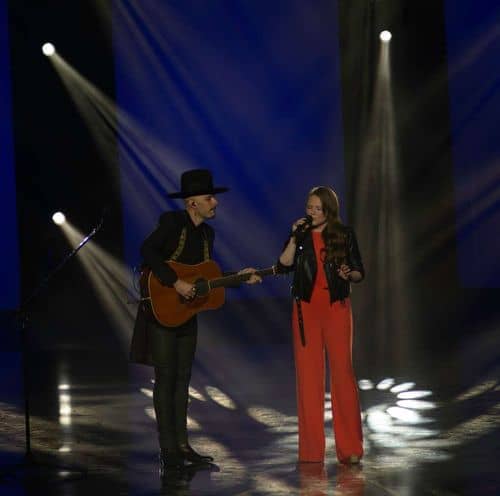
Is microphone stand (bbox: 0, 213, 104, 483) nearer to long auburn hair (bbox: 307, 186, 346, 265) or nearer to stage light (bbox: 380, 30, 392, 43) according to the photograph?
long auburn hair (bbox: 307, 186, 346, 265)

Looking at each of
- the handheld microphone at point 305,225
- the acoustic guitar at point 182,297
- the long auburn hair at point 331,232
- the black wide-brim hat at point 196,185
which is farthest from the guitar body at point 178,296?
the long auburn hair at point 331,232

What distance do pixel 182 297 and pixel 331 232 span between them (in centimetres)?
85

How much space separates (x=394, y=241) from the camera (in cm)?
1417

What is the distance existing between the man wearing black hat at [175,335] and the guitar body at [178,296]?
42 millimetres

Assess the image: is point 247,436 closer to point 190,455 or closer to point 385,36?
point 190,455

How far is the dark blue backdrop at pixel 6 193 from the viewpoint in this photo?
13.9 metres

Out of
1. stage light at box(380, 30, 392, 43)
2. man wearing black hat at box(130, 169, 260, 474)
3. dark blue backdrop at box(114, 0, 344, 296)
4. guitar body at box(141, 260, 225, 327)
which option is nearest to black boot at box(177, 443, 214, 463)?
man wearing black hat at box(130, 169, 260, 474)

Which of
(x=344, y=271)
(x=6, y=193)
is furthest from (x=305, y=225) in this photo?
(x=6, y=193)

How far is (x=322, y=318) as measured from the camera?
19.3 ft

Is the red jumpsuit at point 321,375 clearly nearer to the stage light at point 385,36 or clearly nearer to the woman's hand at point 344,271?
the woman's hand at point 344,271

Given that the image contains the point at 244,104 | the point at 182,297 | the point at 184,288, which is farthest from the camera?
the point at 244,104

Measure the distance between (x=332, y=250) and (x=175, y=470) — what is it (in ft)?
4.61

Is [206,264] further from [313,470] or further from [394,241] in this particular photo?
[394,241]

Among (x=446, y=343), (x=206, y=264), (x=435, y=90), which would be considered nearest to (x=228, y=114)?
(x=435, y=90)
